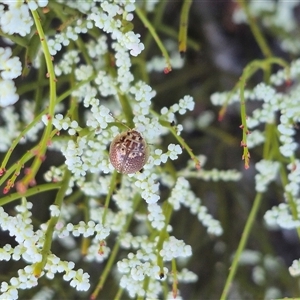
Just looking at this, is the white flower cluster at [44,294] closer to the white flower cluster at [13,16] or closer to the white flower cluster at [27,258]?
the white flower cluster at [27,258]

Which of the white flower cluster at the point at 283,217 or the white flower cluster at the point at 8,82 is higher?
the white flower cluster at the point at 8,82

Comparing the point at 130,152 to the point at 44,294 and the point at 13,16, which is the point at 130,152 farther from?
the point at 44,294

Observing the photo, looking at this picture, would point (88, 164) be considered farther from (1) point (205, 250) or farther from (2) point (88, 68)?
(1) point (205, 250)

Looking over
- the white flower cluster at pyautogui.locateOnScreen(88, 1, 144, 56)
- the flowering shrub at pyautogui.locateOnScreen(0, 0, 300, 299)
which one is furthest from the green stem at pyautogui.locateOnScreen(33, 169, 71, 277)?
the white flower cluster at pyautogui.locateOnScreen(88, 1, 144, 56)

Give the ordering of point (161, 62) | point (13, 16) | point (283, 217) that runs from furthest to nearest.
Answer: point (161, 62) < point (283, 217) < point (13, 16)

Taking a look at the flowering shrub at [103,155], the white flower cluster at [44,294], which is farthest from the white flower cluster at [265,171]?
the white flower cluster at [44,294]

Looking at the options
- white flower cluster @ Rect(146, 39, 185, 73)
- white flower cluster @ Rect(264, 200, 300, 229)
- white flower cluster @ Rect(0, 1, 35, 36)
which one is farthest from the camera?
white flower cluster @ Rect(146, 39, 185, 73)

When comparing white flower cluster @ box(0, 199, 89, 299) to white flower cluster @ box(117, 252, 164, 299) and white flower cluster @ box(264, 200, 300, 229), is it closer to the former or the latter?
white flower cluster @ box(117, 252, 164, 299)

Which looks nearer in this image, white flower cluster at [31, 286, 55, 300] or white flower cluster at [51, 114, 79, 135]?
white flower cluster at [51, 114, 79, 135]

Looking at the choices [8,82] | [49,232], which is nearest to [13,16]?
[8,82]

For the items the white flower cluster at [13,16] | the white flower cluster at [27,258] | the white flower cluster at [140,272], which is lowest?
the white flower cluster at [140,272]

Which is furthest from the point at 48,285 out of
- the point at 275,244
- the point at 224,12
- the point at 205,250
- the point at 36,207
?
the point at 224,12
